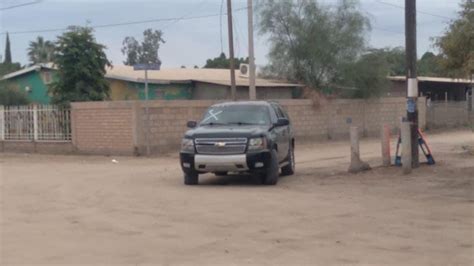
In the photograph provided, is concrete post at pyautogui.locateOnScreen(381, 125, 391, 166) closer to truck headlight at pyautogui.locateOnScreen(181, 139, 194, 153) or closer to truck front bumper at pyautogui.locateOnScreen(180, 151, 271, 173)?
truck front bumper at pyautogui.locateOnScreen(180, 151, 271, 173)

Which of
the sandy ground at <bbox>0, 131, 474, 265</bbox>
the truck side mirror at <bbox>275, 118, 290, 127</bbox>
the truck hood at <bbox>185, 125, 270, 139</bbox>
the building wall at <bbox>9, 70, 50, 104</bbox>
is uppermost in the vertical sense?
the building wall at <bbox>9, 70, 50, 104</bbox>

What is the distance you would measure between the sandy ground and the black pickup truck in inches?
15.5

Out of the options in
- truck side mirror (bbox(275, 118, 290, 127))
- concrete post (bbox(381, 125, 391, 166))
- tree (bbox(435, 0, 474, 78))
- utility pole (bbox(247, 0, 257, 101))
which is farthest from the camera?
utility pole (bbox(247, 0, 257, 101))

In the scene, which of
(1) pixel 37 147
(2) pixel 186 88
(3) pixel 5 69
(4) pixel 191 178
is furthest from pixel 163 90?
(4) pixel 191 178

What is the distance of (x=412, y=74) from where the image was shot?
1612cm

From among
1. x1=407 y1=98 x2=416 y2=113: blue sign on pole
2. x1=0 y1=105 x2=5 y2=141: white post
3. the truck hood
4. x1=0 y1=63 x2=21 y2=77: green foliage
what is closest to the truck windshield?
the truck hood

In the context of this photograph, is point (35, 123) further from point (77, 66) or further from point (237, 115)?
point (237, 115)

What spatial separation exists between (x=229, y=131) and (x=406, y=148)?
4.22m

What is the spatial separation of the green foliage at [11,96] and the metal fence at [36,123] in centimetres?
816

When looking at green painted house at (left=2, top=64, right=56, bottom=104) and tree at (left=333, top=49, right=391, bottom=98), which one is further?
green painted house at (left=2, top=64, right=56, bottom=104)

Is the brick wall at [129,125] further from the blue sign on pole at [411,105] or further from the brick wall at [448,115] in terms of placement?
the brick wall at [448,115]

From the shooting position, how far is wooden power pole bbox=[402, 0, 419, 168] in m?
16.0

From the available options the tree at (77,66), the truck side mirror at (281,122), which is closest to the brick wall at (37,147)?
the tree at (77,66)

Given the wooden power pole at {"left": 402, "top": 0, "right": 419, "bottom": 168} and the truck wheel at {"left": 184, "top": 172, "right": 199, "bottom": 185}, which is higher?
the wooden power pole at {"left": 402, "top": 0, "right": 419, "bottom": 168}
